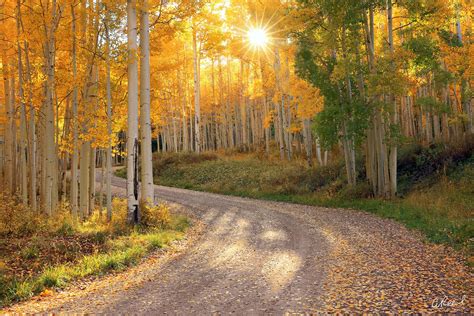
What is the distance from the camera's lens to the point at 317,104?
1864cm

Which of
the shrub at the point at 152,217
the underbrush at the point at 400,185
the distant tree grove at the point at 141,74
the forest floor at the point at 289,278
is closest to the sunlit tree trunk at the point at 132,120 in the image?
the distant tree grove at the point at 141,74

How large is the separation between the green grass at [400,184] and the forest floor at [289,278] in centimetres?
106

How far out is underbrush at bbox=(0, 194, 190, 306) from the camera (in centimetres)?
656

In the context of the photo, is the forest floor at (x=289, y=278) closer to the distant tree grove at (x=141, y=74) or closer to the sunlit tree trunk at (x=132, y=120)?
the sunlit tree trunk at (x=132, y=120)

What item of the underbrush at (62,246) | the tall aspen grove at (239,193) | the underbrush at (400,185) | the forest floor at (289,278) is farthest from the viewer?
the underbrush at (400,185)

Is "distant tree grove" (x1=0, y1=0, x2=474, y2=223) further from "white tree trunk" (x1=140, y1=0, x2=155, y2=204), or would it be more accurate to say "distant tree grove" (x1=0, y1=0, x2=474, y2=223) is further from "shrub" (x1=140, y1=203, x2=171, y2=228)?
"shrub" (x1=140, y1=203, x2=171, y2=228)

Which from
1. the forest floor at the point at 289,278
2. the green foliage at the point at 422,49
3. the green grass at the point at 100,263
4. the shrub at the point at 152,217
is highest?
the green foliage at the point at 422,49

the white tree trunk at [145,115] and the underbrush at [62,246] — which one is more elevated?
the white tree trunk at [145,115]

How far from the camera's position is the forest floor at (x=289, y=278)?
17.5 ft

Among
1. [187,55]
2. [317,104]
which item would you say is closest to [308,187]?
[317,104]

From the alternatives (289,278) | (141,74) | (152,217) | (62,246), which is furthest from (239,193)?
(289,278)

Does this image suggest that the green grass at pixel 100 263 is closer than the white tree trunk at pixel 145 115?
Yes

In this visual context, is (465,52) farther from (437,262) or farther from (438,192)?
(437,262)

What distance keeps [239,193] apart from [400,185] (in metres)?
8.14
